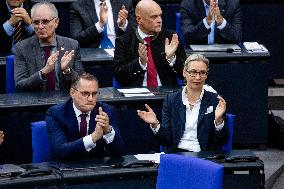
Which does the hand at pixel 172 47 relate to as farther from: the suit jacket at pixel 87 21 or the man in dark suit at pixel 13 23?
the man in dark suit at pixel 13 23

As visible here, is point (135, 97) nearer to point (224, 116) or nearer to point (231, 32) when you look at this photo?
point (224, 116)

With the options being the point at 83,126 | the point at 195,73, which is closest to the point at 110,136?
the point at 83,126

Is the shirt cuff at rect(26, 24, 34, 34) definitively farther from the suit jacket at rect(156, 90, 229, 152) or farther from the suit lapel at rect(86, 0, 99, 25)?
the suit jacket at rect(156, 90, 229, 152)

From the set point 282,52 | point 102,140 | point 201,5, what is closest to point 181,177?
point 102,140

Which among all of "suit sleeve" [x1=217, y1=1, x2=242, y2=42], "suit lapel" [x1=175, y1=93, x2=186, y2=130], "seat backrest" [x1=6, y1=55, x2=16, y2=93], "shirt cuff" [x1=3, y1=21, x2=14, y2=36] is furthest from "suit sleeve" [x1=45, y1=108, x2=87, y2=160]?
"suit sleeve" [x1=217, y1=1, x2=242, y2=42]

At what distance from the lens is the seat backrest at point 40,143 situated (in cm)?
654

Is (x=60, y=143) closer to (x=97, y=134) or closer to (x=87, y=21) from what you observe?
(x=97, y=134)

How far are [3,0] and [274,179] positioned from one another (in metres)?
3.08

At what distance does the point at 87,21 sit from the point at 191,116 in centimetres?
247

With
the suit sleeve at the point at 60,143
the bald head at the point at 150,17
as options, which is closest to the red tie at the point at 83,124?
the suit sleeve at the point at 60,143

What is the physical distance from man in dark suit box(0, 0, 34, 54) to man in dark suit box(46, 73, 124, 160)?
2.15m

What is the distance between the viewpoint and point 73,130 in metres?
6.62

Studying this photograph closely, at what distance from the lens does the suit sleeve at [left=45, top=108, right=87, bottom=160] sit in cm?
641

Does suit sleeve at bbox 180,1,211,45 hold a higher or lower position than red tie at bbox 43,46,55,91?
higher
